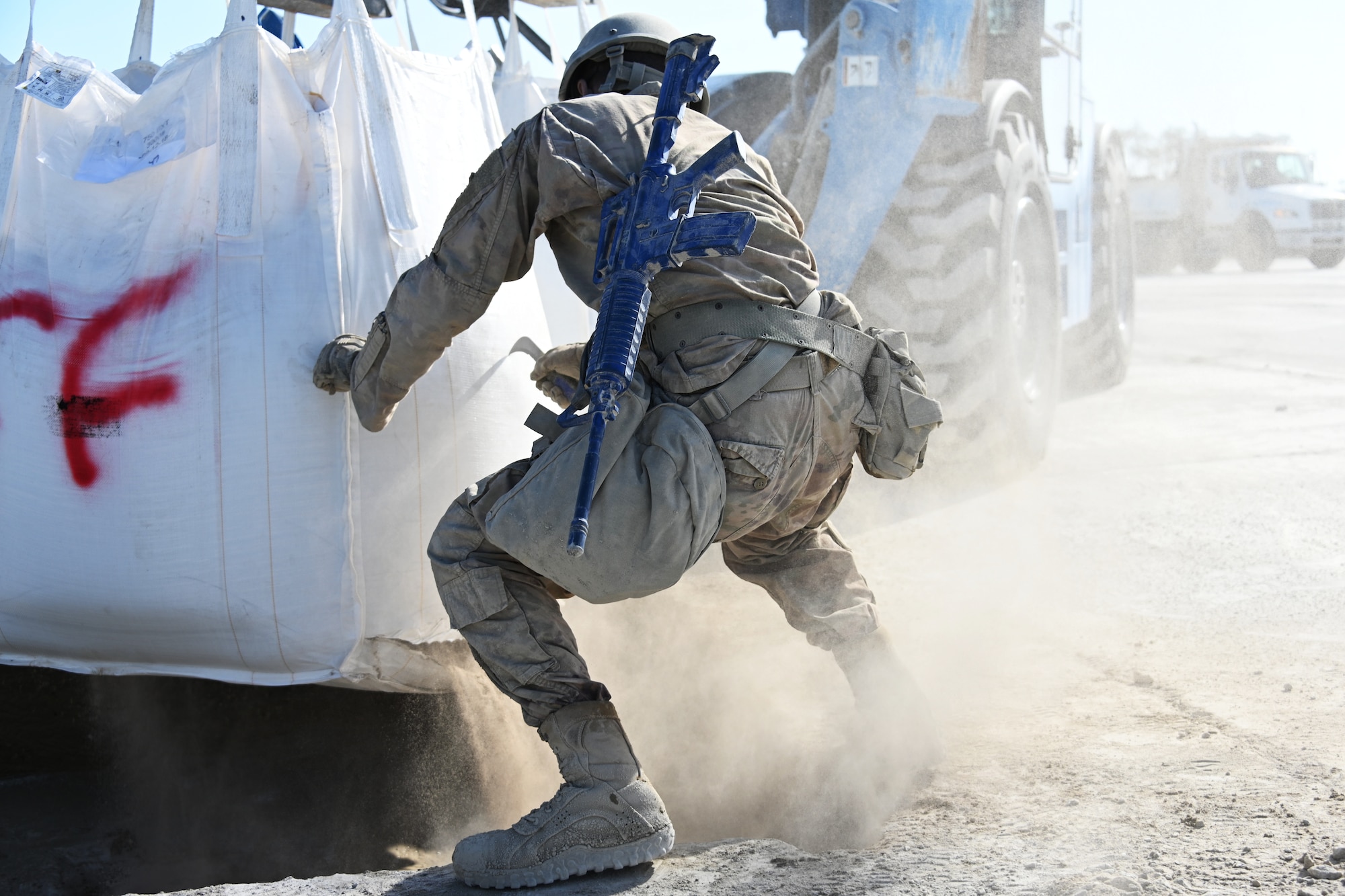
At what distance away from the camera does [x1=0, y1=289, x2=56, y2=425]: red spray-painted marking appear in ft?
7.88

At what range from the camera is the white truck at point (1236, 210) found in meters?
14.5

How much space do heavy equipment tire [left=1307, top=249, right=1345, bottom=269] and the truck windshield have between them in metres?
0.88

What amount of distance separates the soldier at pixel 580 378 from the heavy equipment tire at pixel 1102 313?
4.84 meters

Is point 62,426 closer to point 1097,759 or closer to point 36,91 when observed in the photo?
point 36,91

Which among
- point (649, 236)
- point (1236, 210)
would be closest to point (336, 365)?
point (649, 236)

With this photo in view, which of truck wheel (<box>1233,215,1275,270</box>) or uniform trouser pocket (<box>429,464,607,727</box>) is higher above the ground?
truck wheel (<box>1233,215,1275,270</box>)

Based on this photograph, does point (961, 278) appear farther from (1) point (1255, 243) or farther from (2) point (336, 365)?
(1) point (1255, 243)

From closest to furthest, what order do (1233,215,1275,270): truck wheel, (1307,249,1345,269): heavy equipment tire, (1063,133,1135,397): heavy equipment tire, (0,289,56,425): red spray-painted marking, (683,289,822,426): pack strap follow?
1. (683,289,822,426): pack strap
2. (0,289,56,425): red spray-painted marking
3. (1063,133,1135,397): heavy equipment tire
4. (1307,249,1345,269): heavy equipment tire
5. (1233,215,1275,270): truck wheel

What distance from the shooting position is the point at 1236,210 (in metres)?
15.5

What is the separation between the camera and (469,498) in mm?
2047

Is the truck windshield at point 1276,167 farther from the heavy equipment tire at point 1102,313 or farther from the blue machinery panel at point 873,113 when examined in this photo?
the blue machinery panel at point 873,113

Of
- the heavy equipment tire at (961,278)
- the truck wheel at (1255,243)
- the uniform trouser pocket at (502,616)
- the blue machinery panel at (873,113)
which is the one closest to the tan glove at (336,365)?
the uniform trouser pocket at (502,616)

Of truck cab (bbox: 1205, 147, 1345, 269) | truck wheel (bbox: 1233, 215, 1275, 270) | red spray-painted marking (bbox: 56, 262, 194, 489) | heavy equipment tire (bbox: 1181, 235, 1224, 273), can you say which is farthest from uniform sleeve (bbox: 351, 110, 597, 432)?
heavy equipment tire (bbox: 1181, 235, 1224, 273)

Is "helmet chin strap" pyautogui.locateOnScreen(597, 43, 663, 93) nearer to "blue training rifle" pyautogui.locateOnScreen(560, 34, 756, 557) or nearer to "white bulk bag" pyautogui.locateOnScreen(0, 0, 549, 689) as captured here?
"blue training rifle" pyautogui.locateOnScreen(560, 34, 756, 557)
